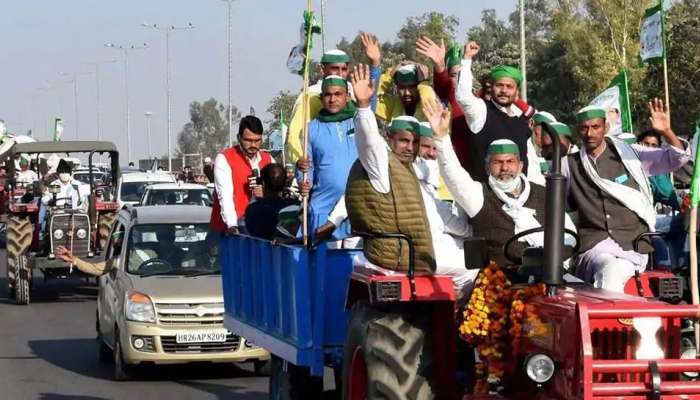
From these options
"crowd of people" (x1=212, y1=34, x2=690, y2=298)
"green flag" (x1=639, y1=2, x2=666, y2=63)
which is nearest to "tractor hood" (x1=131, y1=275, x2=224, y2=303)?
"crowd of people" (x1=212, y1=34, x2=690, y2=298)

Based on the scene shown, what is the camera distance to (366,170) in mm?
8883

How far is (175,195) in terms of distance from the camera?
3131 centimetres

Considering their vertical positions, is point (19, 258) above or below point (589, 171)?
below

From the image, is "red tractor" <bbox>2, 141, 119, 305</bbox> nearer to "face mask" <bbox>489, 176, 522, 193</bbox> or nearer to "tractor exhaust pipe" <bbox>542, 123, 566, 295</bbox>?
"face mask" <bbox>489, 176, 522, 193</bbox>

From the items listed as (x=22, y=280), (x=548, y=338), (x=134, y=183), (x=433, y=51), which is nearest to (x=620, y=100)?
(x=433, y=51)

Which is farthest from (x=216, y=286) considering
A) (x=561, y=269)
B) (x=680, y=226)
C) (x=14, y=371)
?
(x=561, y=269)

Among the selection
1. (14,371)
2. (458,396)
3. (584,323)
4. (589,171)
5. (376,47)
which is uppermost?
(376,47)

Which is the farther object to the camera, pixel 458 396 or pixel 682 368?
pixel 458 396

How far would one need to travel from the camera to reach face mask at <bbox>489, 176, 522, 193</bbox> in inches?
327

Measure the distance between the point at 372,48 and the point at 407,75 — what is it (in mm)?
847

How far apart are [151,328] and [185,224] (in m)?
1.99

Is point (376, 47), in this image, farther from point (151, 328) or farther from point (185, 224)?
point (185, 224)

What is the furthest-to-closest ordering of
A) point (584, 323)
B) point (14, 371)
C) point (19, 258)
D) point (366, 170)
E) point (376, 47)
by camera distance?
1. point (19, 258)
2. point (14, 371)
3. point (376, 47)
4. point (366, 170)
5. point (584, 323)

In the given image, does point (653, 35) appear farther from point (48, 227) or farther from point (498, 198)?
point (498, 198)
